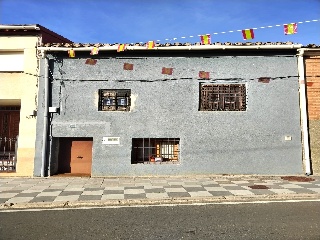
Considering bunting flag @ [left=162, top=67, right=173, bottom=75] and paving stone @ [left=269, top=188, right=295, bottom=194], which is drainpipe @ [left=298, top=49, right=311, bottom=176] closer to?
paving stone @ [left=269, top=188, right=295, bottom=194]

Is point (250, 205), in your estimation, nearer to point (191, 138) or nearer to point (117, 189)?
point (117, 189)

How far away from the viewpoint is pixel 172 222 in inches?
212

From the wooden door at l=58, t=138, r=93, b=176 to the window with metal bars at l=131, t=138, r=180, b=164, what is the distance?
7.19 ft

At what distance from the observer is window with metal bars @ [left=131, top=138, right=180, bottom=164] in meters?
11.8

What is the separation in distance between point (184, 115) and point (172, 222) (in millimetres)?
6603

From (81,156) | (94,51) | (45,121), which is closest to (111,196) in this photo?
(81,156)

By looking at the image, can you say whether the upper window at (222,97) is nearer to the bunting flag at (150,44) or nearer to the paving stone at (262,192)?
the bunting flag at (150,44)

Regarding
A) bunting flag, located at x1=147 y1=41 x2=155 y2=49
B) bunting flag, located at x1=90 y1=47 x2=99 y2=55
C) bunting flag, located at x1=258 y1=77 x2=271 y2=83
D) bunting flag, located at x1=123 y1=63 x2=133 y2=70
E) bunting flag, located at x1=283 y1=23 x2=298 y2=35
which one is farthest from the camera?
bunting flag, located at x1=123 y1=63 x2=133 y2=70

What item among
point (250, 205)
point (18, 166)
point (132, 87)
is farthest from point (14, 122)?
point (250, 205)

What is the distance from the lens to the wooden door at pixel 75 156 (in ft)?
38.8

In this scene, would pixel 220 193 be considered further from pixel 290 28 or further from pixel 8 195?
pixel 8 195

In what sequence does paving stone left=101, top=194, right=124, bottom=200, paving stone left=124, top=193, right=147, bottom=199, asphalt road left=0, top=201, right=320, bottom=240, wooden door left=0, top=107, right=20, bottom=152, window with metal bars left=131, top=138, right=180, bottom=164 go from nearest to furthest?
asphalt road left=0, top=201, right=320, bottom=240, paving stone left=101, top=194, right=124, bottom=200, paving stone left=124, top=193, right=147, bottom=199, window with metal bars left=131, top=138, right=180, bottom=164, wooden door left=0, top=107, right=20, bottom=152

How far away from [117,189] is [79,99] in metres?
4.95

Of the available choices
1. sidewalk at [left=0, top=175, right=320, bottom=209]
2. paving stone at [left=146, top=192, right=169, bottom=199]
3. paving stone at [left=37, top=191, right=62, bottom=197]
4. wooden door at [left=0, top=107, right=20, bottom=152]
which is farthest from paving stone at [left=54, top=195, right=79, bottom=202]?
wooden door at [left=0, top=107, right=20, bottom=152]
